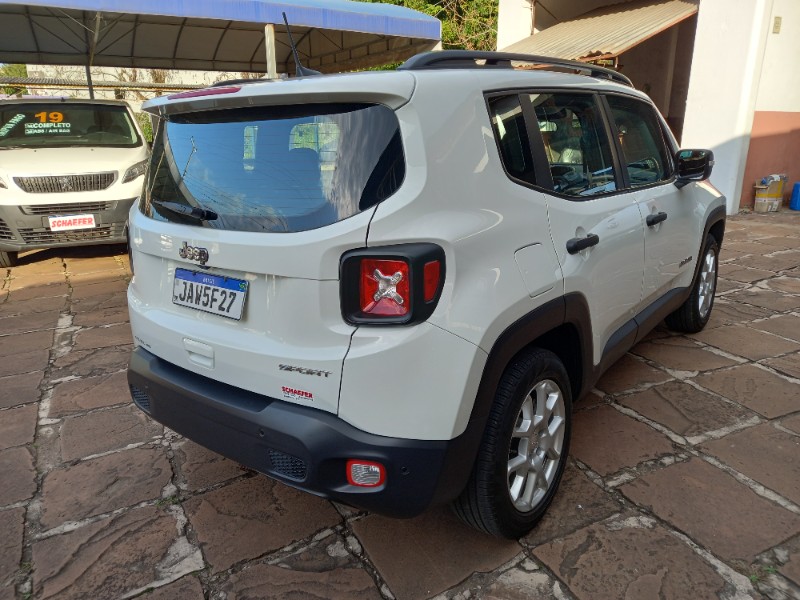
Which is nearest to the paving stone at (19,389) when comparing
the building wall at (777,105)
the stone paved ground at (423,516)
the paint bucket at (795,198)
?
the stone paved ground at (423,516)

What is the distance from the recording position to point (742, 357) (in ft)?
13.2

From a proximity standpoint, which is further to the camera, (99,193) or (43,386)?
(99,193)

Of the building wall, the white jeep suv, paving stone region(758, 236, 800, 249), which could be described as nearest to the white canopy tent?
the building wall

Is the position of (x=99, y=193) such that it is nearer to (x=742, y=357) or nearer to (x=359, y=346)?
(x=359, y=346)

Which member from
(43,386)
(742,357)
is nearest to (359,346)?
(43,386)

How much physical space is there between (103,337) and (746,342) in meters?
4.78

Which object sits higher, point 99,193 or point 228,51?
point 228,51

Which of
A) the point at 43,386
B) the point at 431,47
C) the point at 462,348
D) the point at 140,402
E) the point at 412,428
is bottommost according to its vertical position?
the point at 43,386

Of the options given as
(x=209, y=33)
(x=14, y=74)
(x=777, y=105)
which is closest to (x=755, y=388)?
(x=777, y=105)

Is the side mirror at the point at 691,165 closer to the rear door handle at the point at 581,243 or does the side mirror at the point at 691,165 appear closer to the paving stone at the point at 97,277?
the rear door handle at the point at 581,243

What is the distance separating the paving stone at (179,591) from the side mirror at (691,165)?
322 centimetres

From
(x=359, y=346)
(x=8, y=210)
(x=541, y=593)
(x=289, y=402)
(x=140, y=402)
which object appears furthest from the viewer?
(x=8, y=210)

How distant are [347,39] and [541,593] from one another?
11308 millimetres

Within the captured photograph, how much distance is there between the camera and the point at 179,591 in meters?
2.10
